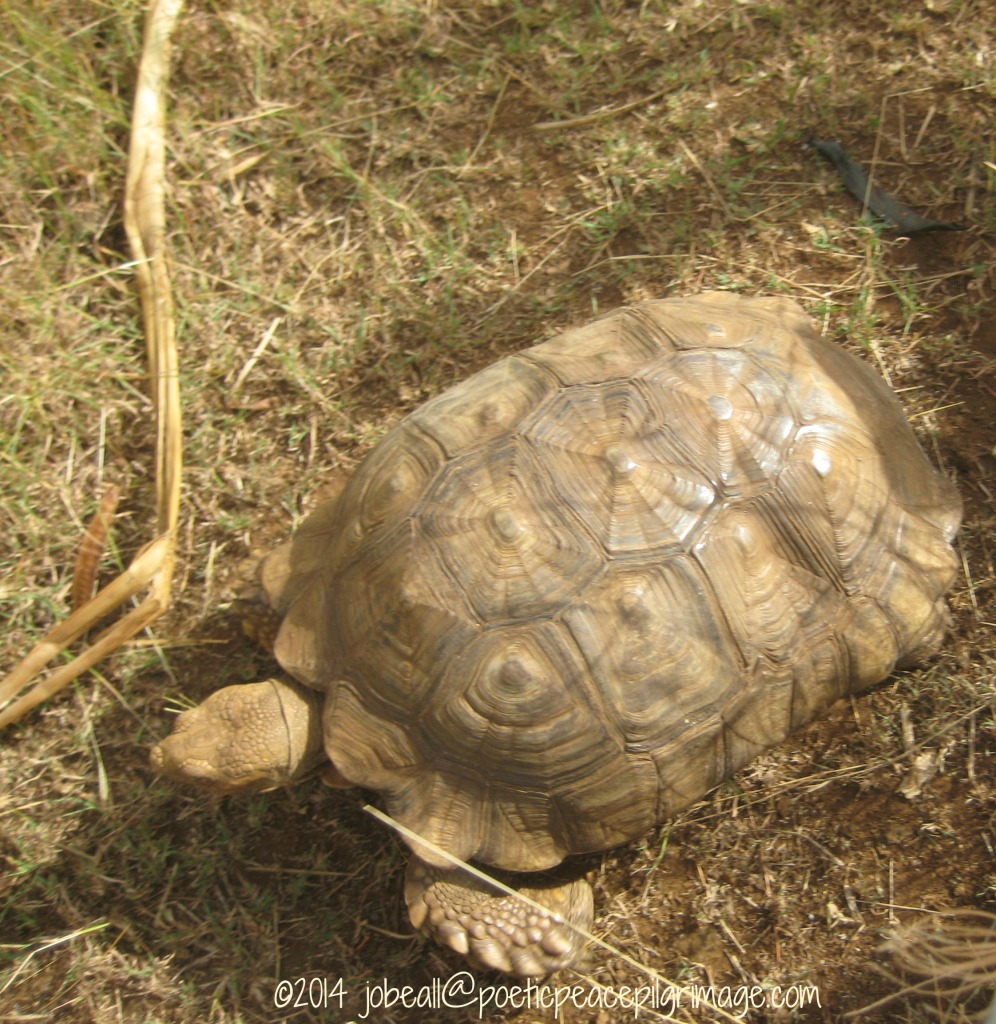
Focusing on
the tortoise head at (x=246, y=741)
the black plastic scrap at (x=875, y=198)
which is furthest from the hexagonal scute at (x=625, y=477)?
the black plastic scrap at (x=875, y=198)

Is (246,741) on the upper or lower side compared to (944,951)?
upper

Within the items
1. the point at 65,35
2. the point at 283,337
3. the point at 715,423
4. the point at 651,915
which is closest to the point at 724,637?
the point at 715,423

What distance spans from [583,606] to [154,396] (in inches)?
80.6

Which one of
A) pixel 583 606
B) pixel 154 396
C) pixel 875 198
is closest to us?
pixel 583 606

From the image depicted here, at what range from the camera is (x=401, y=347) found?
3504mm

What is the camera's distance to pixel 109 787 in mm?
3143

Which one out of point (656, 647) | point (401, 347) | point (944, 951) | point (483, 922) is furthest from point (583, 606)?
point (401, 347)

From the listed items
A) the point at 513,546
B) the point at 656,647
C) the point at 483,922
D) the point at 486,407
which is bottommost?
the point at 483,922

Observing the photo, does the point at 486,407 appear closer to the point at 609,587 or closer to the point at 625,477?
the point at 625,477

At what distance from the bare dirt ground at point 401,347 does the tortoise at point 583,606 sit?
0.42 metres

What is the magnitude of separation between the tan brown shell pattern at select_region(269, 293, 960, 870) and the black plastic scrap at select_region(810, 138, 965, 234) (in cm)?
105

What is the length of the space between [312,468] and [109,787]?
129cm

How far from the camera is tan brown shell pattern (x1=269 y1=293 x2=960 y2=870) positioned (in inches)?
90.3

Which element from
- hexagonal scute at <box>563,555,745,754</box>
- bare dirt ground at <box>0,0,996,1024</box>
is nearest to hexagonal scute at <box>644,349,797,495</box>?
hexagonal scute at <box>563,555,745,754</box>
